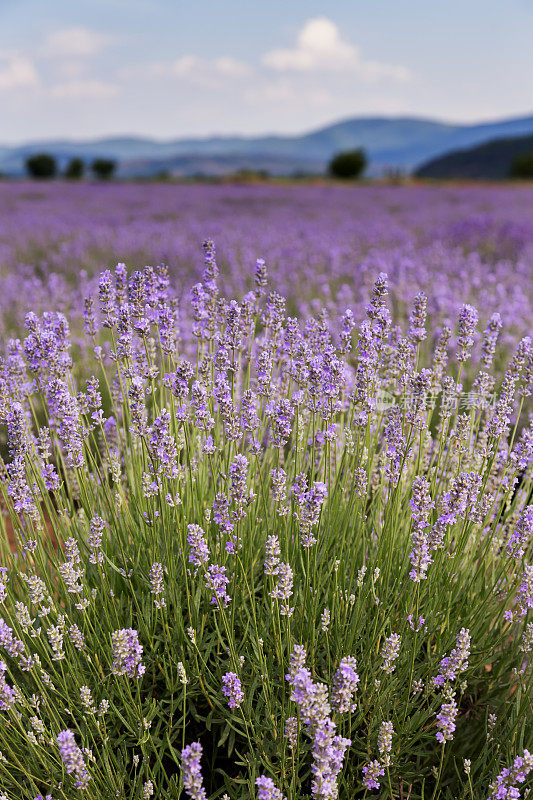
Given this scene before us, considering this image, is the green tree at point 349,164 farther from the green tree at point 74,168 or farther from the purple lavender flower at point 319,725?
the purple lavender flower at point 319,725

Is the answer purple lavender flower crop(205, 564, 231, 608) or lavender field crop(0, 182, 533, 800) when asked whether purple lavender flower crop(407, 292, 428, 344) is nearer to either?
lavender field crop(0, 182, 533, 800)

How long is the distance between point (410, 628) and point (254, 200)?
1820 cm

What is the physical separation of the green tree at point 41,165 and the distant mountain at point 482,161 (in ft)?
175

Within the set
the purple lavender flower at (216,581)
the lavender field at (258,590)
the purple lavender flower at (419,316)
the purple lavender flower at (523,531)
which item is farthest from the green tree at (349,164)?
the purple lavender flower at (216,581)

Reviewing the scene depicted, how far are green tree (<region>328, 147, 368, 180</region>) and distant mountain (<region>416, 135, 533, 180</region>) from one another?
43.1m

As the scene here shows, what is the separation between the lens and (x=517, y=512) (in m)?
2.46

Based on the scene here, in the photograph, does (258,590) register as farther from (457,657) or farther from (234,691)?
(457,657)

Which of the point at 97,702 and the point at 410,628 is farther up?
the point at 410,628

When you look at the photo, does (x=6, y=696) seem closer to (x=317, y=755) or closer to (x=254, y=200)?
(x=317, y=755)

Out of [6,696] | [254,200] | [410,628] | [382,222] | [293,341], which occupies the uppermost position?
[254,200]

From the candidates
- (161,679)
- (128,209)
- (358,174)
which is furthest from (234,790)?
(358,174)

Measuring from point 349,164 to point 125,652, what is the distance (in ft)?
143

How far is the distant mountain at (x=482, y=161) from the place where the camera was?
81.2m

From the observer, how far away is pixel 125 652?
1.36 metres
